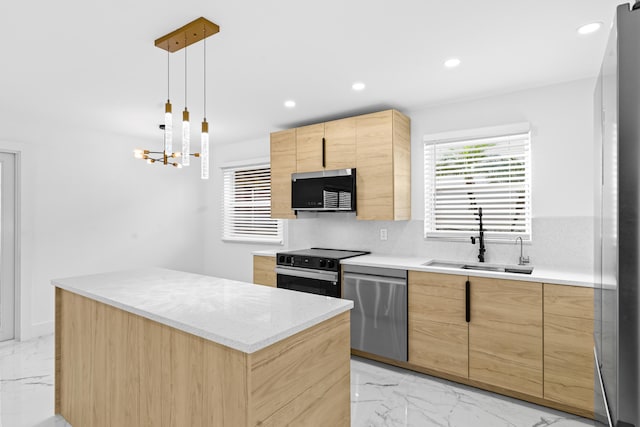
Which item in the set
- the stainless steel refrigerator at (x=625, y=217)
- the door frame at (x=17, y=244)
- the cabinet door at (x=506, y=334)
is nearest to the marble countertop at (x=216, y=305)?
the stainless steel refrigerator at (x=625, y=217)

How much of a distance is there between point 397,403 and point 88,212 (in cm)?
403

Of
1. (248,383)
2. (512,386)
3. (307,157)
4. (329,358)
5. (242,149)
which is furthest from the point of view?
(242,149)

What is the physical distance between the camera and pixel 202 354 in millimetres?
1402

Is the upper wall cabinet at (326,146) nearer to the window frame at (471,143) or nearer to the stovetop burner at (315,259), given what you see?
the window frame at (471,143)

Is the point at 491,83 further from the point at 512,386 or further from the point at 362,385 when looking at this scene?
the point at 362,385

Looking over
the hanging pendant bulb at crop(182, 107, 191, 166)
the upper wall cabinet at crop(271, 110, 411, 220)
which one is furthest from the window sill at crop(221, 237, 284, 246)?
the hanging pendant bulb at crop(182, 107, 191, 166)

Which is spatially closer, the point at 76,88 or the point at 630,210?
the point at 630,210

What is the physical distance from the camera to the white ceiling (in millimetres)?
1885

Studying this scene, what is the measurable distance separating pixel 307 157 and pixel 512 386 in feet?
8.91

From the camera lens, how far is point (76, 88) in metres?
2.99

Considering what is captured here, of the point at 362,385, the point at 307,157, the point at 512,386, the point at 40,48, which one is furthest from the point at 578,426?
the point at 40,48

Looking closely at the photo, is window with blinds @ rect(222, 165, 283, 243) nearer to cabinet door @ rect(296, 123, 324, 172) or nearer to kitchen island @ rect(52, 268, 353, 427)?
cabinet door @ rect(296, 123, 324, 172)

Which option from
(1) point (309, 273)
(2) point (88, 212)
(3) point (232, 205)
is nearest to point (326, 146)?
(1) point (309, 273)

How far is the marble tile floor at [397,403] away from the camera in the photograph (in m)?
2.35
